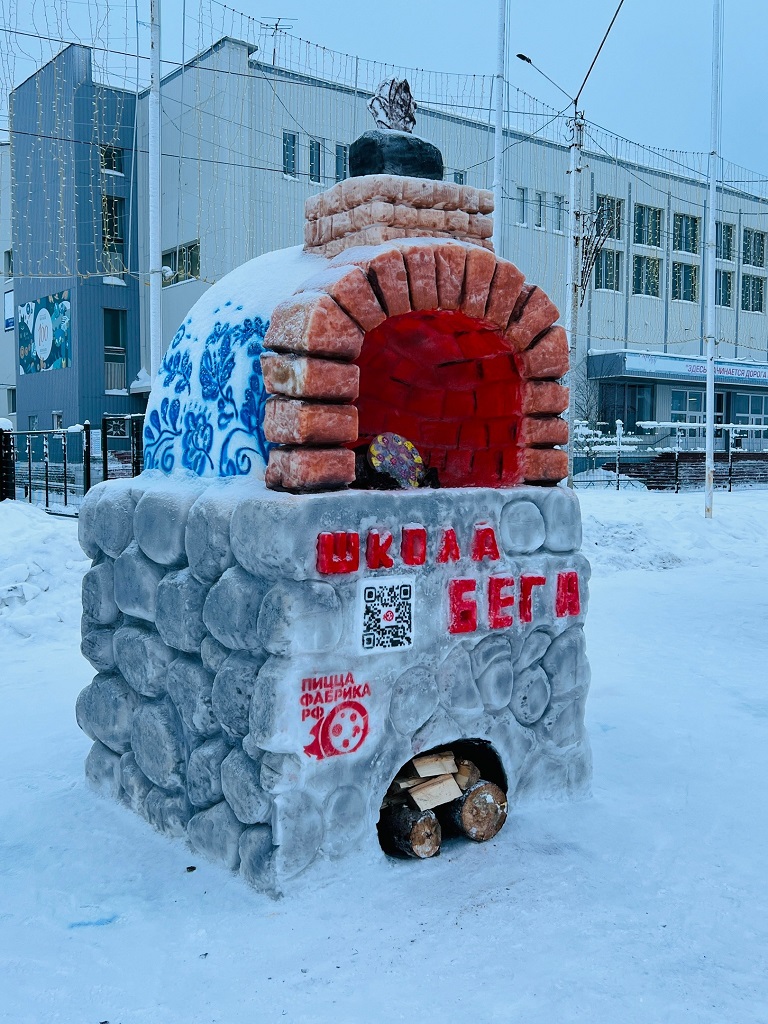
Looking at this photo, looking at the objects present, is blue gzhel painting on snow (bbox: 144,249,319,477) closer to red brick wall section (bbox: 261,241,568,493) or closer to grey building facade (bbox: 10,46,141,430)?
red brick wall section (bbox: 261,241,568,493)

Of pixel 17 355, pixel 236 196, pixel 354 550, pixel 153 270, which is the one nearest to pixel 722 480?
pixel 236 196

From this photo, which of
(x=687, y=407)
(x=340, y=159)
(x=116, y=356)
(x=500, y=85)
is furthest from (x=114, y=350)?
(x=687, y=407)

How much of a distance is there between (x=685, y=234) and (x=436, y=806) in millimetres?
27493

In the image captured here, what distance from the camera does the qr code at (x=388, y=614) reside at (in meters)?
3.46

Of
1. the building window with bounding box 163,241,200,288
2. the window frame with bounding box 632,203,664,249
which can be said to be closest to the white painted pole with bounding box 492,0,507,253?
the building window with bounding box 163,241,200,288

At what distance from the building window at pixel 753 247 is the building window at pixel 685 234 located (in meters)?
2.62

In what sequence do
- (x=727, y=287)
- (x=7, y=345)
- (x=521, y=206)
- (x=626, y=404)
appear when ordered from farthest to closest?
1. (x=727, y=287)
2. (x=7, y=345)
3. (x=626, y=404)
4. (x=521, y=206)

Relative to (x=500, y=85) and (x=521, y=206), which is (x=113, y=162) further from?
(x=500, y=85)

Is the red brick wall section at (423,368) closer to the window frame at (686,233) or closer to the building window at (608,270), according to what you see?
the building window at (608,270)

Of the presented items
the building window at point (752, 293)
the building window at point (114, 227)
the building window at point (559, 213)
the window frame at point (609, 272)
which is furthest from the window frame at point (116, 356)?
the building window at point (752, 293)

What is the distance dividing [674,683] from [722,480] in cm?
1610

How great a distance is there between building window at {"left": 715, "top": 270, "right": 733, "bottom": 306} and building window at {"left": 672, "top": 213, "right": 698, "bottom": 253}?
2.19m

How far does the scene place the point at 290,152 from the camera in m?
19.2

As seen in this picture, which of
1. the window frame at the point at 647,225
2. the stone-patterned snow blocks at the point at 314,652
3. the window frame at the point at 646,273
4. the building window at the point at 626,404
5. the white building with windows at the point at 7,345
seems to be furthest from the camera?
the window frame at the point at 646,273
